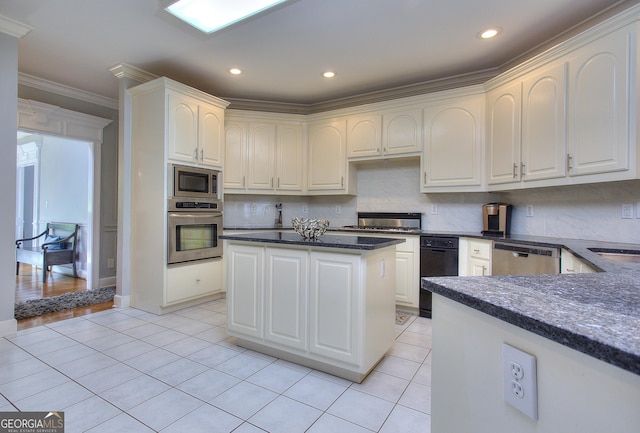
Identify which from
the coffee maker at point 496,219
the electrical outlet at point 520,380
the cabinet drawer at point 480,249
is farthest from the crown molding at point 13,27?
the coffee maker at point 496,219

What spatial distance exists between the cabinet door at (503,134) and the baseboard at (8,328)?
4595 mm

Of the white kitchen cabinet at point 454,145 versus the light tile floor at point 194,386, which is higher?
the white kitchen cabinet at point 454,145

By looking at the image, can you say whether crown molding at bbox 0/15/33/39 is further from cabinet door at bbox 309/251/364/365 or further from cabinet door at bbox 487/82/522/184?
cabinet door at bbox 487/82/522/184

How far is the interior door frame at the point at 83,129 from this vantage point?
372 centimetres

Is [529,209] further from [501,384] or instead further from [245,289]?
[501,384]

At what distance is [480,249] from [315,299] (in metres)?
1.79

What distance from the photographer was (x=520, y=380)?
0.61 metres

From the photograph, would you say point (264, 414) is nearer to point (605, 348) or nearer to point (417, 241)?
point (605, 348)

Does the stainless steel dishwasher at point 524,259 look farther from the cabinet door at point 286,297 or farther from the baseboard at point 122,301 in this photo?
the baseboard at point 122,301

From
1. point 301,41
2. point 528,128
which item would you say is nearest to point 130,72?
point 301,41

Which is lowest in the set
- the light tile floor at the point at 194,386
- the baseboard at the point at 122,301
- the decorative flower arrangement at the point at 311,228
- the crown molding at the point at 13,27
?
the light tile floor at the point at 194,386

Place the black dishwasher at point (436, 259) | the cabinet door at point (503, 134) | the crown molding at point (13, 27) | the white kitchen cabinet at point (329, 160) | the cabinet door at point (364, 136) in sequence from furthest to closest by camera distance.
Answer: the white kitchen cabinet at point (329, 160) → the cabinet door at point (364, 136) → the black dishwasher at point (436, 259) → the cabinet door at point (503, 134) → the crown molding at point (13, 27)

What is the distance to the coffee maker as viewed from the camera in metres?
3.19

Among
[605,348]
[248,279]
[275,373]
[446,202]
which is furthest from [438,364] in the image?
[446,202]
